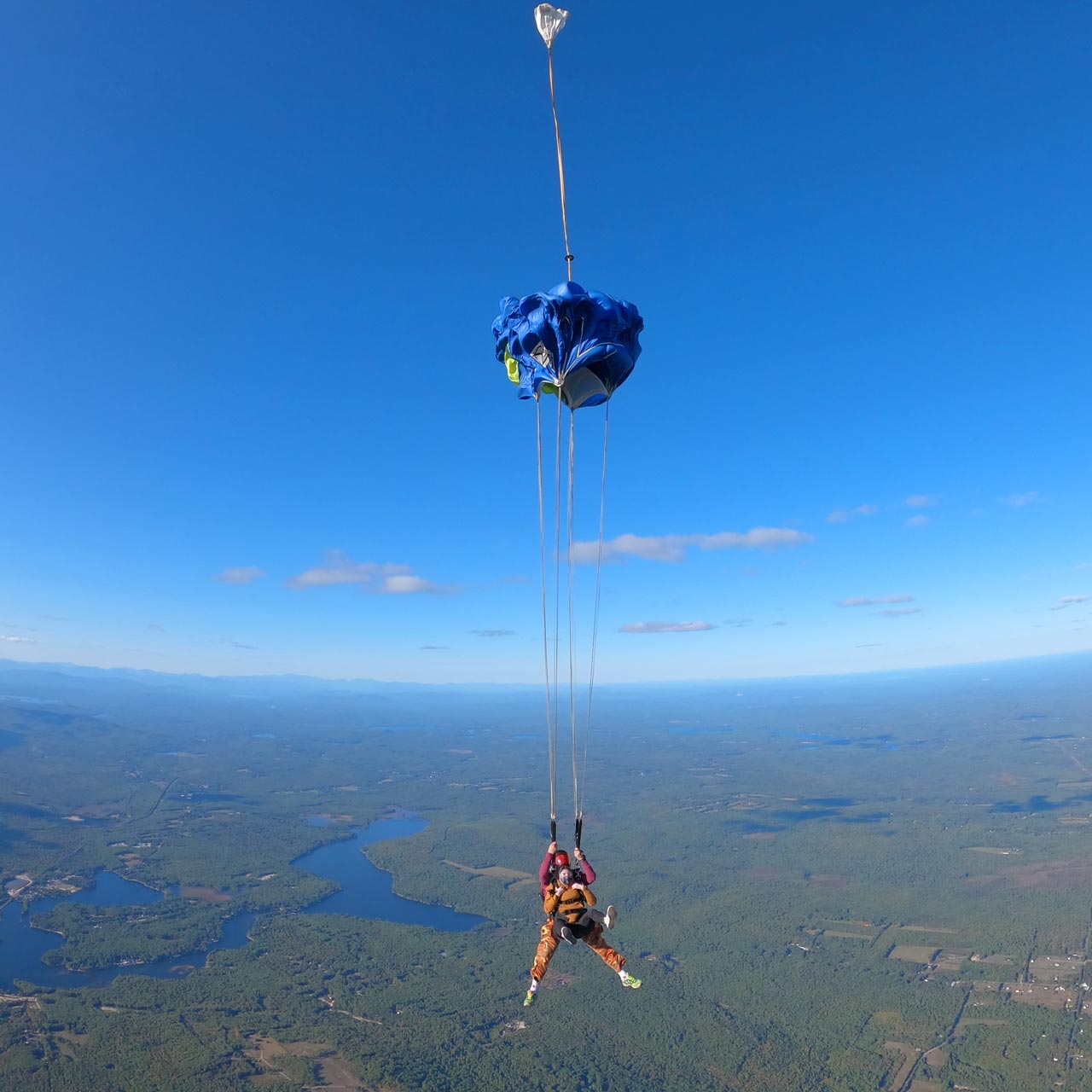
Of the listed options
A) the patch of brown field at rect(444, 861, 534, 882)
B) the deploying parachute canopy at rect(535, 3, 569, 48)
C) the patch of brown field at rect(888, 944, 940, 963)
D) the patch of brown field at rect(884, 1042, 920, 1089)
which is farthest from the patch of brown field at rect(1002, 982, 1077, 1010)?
the deploying parachute canopy at rect(535, 3, 569, 48)

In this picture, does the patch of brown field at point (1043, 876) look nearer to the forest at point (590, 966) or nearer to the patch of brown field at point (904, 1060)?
the forest at point (590, 966)

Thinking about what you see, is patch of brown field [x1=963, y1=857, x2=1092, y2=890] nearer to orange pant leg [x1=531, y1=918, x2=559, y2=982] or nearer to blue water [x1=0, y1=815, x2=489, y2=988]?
blue water [x1=0, y1=815, x2=489, y2=988]

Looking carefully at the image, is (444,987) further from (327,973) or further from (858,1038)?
(858,1038)

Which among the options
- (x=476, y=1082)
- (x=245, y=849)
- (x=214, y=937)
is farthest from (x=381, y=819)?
(x=476, y=1082)

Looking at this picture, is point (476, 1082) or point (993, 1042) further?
point (993, 1042)

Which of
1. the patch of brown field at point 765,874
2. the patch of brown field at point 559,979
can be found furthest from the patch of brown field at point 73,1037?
the patch of brown field at point 765,874

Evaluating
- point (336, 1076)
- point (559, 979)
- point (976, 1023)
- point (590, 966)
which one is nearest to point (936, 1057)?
point (976, 1023)

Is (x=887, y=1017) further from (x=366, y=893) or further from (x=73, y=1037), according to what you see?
(x=73, y=1037)
